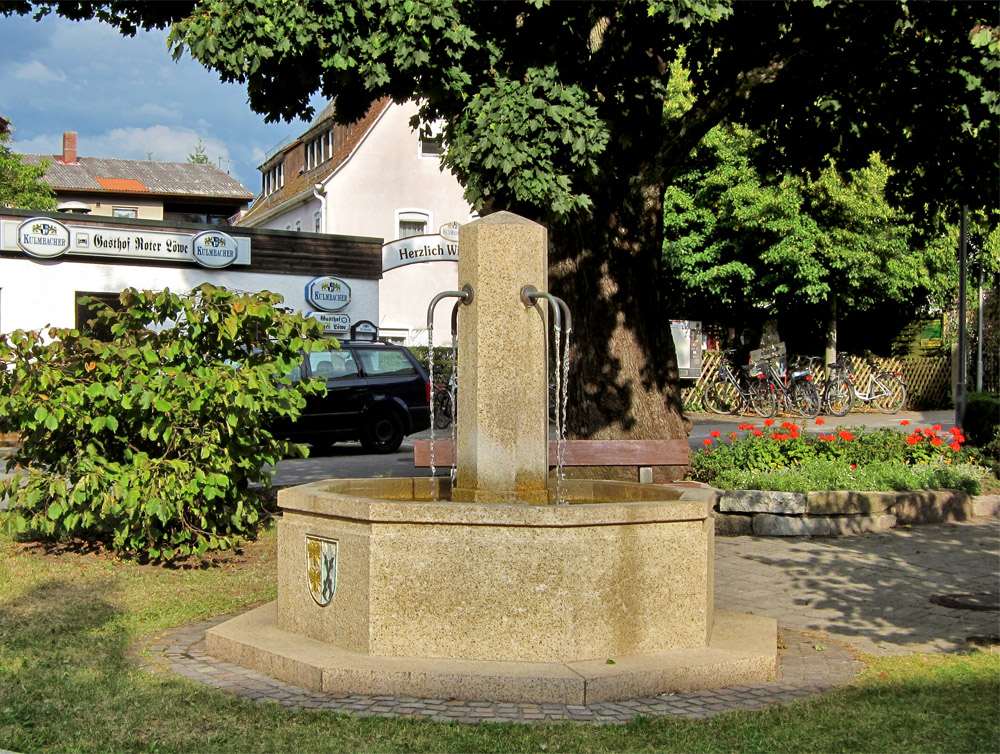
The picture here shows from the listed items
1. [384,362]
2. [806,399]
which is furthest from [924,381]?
[384,362]

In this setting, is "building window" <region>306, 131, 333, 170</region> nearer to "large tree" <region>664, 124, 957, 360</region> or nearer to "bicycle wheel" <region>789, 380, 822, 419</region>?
"large tree" <region>664, 124, 957, 360</region>

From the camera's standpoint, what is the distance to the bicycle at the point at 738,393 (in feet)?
82.9

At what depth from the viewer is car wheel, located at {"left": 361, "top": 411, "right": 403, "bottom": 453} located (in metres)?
17.7

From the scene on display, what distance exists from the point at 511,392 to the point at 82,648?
8.78 ft

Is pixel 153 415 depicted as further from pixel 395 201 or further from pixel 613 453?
pixel 395 201

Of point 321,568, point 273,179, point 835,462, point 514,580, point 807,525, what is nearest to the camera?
point 514,580

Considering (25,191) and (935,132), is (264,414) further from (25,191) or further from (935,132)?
(25,191)

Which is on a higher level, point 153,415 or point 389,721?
point 153,415

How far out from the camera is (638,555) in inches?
216

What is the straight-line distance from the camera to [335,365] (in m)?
17.7

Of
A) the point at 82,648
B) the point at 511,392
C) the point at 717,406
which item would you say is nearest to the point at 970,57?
the point at 511,392

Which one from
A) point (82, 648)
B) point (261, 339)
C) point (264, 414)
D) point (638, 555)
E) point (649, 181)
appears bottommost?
point (82, 648)

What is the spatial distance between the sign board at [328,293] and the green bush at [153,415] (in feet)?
55.6

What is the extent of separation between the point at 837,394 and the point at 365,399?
13.0 metres
